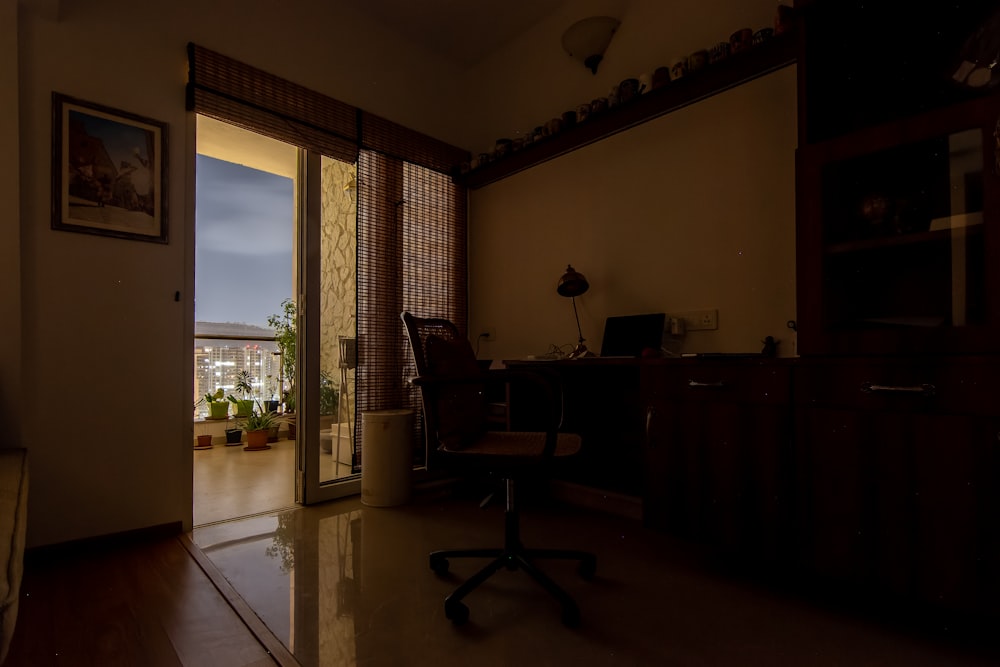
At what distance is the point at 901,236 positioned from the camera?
1562mm

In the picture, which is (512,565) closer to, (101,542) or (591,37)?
(101,542)

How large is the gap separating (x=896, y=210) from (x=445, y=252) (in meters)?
2.65

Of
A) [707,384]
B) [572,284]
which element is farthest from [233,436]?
[707,384]

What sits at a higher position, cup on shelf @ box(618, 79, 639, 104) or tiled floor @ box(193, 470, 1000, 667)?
cup on shelf @ box(618, 79, 639, 104)

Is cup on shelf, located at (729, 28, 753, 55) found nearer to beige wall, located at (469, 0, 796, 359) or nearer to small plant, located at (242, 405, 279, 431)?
beige wall, located at (469, 0, 796, 359)

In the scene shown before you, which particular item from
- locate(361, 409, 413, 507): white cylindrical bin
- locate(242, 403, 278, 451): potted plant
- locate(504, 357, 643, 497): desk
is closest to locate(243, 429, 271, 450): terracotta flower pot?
locate(242, 403, 278, 451): potted plant

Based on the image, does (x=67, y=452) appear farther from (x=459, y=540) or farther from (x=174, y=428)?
(x=459, y=540)

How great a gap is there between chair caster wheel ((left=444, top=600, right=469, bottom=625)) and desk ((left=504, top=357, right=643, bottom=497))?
1.23 metres

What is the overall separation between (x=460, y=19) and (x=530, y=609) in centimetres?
353

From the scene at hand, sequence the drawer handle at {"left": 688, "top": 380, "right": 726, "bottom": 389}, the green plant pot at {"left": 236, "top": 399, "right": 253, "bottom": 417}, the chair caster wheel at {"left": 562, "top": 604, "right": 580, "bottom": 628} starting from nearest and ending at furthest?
1. the chair caster wheel at {"left": 562, "top": 604, "right": 580, "bottom": 628}
2. the drawer handle at {"left": 688, "top": 380, "right": 726, "bottom": 389}
3. the green plant pot at {"left": 236, "top": 399, "right": 253, "bottom": 417}

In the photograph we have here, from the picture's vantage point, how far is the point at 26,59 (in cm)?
204

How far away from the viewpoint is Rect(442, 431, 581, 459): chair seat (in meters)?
1.57

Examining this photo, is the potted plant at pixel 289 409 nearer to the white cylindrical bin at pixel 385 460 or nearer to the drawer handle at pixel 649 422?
the white cylindrical bin at pixel 385 460

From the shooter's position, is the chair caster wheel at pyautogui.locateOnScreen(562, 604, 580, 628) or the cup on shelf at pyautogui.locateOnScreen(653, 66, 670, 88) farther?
the cup on shelf at pyautogui.locateOnScreen(653, 66, 670, 88)
